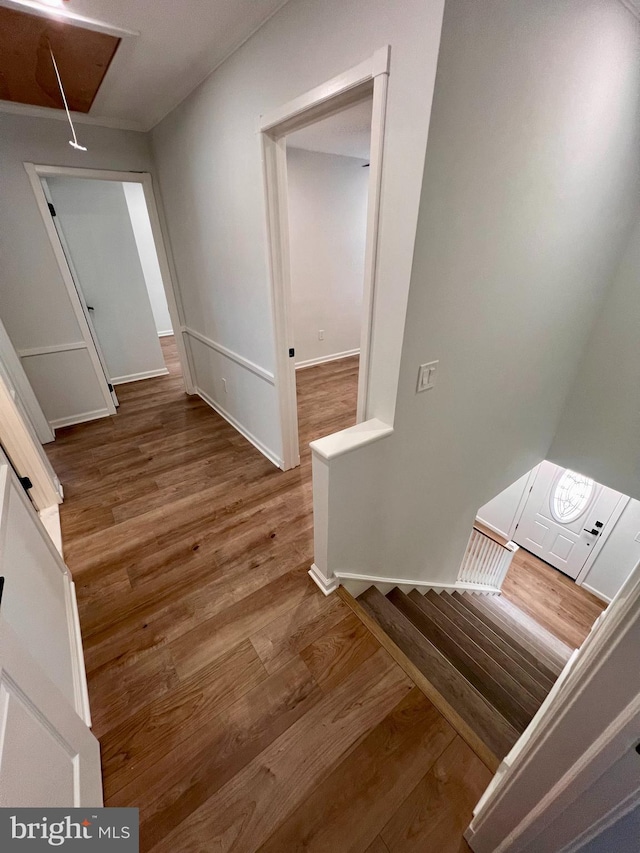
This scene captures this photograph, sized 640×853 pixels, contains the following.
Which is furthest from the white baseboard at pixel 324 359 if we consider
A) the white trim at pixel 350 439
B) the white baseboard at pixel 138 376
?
the white trim at pixel 350 439

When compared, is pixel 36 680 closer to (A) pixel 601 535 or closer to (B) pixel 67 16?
(B) pixel 67 16

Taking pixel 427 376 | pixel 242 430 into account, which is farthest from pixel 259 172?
pixel 242 430

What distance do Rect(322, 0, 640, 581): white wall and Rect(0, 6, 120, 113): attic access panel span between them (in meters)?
1.70

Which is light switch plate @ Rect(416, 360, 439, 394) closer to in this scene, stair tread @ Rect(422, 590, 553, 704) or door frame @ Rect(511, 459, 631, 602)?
stair tread @ Rect(422, 590, 553, 704)

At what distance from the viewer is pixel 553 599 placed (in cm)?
412

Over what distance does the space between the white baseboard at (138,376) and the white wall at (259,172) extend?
50.1 inches

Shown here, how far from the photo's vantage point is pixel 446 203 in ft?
3.64

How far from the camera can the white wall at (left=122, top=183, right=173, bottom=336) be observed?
5.13m

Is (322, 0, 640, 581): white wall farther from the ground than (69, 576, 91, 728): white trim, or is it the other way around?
(322, 0, 640, 581): white wall

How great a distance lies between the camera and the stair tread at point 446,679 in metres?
1.30

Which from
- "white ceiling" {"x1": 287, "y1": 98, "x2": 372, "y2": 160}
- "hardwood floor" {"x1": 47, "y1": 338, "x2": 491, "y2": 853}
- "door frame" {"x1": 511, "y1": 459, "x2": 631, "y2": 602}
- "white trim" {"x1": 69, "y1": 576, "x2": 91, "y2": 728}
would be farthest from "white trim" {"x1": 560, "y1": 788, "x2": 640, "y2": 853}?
"door frame" {"x1": 511, "y1": 459, "x2": 631, "y2": 602}

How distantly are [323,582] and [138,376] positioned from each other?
3757 millimetres

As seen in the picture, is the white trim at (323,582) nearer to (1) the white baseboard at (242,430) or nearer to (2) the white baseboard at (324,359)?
(1) the white baseboard at (242,430)

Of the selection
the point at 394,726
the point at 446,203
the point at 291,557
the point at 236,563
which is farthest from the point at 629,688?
the point at 236,563
